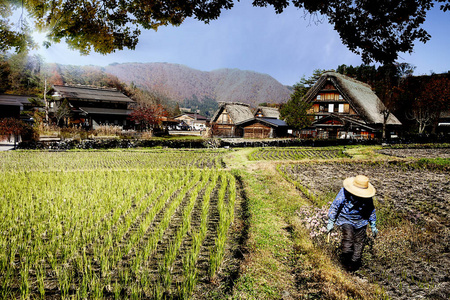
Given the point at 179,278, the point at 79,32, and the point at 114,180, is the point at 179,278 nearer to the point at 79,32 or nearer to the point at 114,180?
the point at 79,32

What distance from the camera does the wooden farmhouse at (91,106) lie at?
28.1 m

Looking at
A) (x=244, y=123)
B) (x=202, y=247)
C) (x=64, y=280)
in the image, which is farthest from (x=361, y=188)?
(x=244, y=123)

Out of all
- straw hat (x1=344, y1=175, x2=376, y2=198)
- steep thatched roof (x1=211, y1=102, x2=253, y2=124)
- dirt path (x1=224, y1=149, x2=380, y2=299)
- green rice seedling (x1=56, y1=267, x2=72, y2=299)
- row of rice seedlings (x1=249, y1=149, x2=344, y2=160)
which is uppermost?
steep thatched roof (x1=211, y1=102, x2=253, y2=124)

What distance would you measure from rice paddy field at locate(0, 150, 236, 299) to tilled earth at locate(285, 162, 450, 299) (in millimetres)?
1865

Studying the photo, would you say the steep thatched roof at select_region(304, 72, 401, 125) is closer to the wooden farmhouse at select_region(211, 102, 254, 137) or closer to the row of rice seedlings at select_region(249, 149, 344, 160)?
the wooden farmhouse at select_region(211, 102, 254, 137)

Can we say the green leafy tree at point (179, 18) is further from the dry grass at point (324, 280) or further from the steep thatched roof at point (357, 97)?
the steep thatched roof at point (357, 97)

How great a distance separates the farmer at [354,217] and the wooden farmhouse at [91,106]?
29446 mm

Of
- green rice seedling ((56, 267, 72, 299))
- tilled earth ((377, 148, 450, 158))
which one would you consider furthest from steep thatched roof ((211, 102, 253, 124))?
green rice seedling ((56, 267, 72, 299))

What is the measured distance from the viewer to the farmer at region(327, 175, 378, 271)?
9.35 feet

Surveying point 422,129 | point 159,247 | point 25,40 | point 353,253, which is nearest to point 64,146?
point 25,40

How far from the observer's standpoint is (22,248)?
3113mm

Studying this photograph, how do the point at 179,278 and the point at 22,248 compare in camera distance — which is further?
the point at 22,248

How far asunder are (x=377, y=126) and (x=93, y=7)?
30.7 m

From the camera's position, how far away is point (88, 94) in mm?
30906
